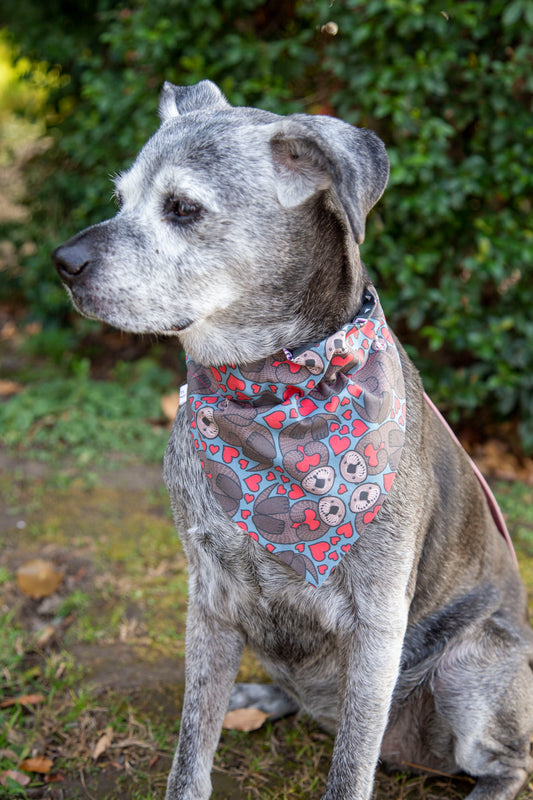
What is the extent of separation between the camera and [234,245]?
203 centimetres

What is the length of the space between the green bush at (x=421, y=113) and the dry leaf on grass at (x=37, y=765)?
2751 millimetres

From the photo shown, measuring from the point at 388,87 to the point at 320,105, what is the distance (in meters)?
0.73

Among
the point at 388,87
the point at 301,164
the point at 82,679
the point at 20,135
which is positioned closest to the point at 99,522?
the point at 82,679

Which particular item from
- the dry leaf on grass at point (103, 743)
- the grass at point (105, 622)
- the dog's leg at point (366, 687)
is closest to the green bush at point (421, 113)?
the grass at point (105, 622)

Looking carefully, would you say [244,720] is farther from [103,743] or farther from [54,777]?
[54,777]

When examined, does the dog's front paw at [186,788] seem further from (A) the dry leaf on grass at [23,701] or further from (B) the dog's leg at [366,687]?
(A) the dry leaf on grass at [23,701]

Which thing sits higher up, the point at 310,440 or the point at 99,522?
the point at 310,440

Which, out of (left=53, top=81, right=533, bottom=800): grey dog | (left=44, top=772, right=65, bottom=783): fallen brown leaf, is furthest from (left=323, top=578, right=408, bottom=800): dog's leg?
(left=44, top=772, right=65, bottom=783): fallen brown leaf

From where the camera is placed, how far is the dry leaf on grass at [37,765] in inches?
97.7

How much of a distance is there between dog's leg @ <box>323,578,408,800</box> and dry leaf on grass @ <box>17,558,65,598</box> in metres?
1.67

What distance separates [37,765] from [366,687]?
119 cm

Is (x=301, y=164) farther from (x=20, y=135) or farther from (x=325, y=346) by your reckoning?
(x=20, y=135)

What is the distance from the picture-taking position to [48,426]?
4.74m

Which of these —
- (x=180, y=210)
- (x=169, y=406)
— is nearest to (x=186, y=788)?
(x=180, y=210)
